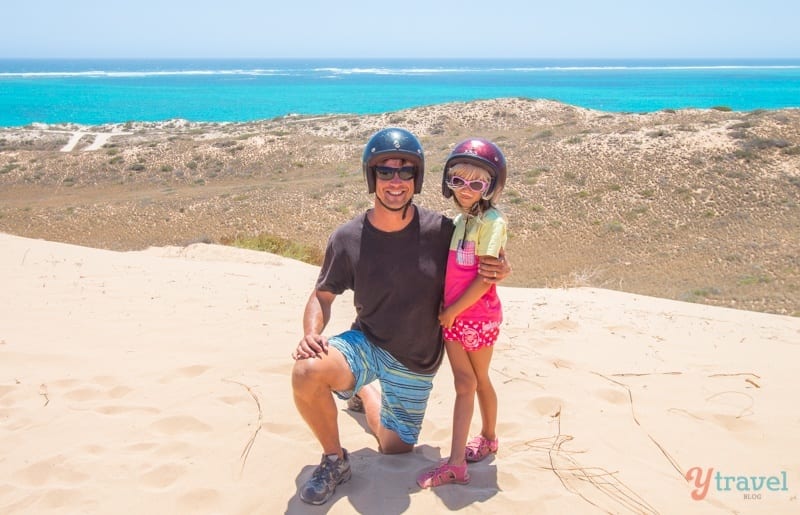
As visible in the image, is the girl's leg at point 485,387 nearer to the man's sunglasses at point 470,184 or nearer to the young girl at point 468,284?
the young girl at point 468,284

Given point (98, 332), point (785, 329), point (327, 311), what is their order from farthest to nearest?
point (785, 329) < point (98, 332) < point (327, 311)

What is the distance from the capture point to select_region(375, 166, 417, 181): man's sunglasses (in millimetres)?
3379

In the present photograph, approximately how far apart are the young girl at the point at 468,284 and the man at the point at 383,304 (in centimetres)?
10

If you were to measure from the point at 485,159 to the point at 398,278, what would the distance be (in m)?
0.83

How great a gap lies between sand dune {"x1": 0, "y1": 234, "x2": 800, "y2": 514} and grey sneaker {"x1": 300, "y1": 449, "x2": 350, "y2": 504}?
53 millimetres

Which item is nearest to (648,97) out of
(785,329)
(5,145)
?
(5,145)

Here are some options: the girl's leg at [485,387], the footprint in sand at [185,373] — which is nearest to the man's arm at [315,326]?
the girl's leg at [485,387]

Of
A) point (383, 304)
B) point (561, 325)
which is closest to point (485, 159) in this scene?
point (383, 304)

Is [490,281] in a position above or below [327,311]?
above

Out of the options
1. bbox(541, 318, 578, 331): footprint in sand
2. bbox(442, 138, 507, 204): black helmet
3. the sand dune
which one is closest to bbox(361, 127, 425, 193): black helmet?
bbox(442, 138, 507, 204): black helmet

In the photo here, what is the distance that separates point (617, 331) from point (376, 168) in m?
4.33

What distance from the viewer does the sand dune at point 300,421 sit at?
323 cm

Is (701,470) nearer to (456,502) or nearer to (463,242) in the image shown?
(456,502)

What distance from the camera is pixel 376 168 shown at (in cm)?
342
